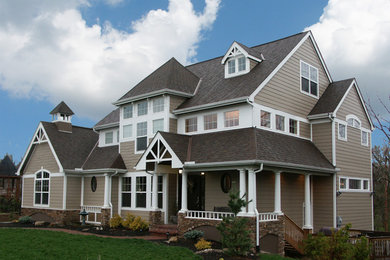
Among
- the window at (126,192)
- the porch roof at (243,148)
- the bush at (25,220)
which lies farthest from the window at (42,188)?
the porch roof at (243,148)

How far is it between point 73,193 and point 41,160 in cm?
375

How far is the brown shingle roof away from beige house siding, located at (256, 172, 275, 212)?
5.19 m

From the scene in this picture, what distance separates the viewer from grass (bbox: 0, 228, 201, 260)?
12805 millimetres

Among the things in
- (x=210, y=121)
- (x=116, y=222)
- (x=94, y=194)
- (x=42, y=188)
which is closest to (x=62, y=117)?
(x=42, y=188)

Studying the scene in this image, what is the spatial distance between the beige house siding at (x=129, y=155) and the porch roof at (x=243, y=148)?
172 inches

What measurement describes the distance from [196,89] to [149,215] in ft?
23.6

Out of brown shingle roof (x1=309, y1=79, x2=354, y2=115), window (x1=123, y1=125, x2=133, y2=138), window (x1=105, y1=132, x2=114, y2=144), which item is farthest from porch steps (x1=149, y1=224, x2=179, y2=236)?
brown shingle roof (x1=309, y1=79, x2=354, y2=115)

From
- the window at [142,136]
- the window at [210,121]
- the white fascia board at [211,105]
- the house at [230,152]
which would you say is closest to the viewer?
the house at [230,152]

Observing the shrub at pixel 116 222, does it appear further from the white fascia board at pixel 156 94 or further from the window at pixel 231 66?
the window at pixel 231 66

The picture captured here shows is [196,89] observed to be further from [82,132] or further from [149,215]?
[82,132]

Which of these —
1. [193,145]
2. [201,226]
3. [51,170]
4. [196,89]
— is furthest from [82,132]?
[201,226]

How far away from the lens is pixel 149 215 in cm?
2061

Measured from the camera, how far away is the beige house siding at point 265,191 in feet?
60.8

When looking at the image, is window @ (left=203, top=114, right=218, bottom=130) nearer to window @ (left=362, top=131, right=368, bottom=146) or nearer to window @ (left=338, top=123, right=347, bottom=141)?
window @ (left=338, top=123, right=347, bottom=141)
